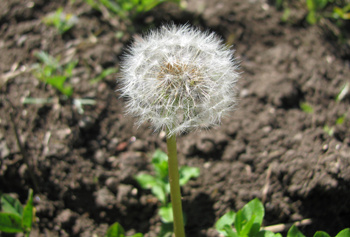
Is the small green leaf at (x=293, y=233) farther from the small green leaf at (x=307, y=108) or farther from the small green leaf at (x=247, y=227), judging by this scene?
the small green leaf at (x=307, y=108)

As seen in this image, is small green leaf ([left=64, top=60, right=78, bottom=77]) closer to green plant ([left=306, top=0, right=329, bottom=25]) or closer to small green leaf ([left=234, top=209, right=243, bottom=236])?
small green leaf ([left=234, top=209, right=243, bottom=236])


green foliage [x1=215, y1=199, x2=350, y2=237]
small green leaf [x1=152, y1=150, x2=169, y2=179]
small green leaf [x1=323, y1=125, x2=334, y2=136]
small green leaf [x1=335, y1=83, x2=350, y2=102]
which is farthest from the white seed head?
small green leaf [x1=335, y1=83, x2=350, y2=102]

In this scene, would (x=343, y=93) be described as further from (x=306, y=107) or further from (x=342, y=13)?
(x=342, y=13)

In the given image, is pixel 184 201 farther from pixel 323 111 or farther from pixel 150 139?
pixel 323 111

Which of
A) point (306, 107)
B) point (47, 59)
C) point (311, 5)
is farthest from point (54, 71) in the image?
point (311, 5)

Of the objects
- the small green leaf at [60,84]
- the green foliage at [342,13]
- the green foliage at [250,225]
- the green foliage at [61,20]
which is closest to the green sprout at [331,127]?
the green foliage at [250,225]
